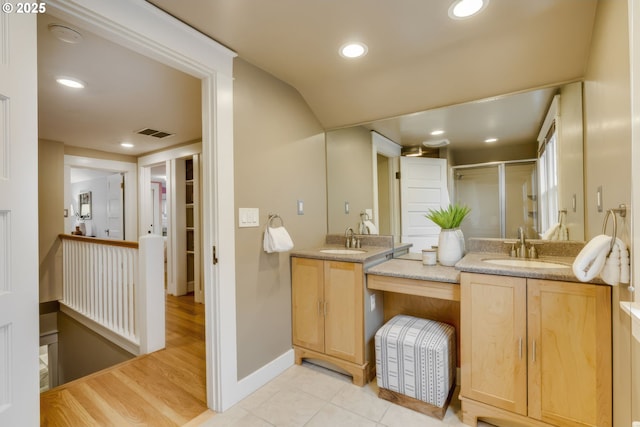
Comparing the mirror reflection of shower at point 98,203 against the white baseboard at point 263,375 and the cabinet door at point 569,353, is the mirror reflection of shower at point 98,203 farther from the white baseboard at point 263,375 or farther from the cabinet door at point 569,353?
the cabinet door at point 569,353

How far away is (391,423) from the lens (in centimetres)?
161

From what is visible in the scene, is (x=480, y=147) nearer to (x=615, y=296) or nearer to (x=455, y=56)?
(x=455, y=56)

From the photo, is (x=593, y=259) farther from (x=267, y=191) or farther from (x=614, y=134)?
(x=267, y=191)

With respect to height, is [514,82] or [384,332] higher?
[514,82]

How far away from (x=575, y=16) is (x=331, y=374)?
259 centimetres

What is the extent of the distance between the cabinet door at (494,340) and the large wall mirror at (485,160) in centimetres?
69

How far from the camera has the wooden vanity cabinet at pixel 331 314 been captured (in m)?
1.98

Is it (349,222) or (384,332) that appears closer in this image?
(384,332)

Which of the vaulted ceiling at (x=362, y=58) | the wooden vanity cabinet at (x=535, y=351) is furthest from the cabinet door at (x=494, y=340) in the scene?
the vaulted ceiling at (x=362, y=58)

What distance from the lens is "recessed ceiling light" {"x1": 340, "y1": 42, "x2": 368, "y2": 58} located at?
1768 millimetres

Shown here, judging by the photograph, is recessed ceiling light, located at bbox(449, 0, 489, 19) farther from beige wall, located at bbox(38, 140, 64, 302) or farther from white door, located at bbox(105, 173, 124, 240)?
white door, located at bbox(105, 173, 124, 240)

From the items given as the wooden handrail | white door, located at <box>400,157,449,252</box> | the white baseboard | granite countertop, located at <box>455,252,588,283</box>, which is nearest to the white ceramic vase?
granite countertop, located at <box>455,252,588,283</box>

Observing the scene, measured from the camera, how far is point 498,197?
2098mm

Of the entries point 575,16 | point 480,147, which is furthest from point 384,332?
point 575,16
